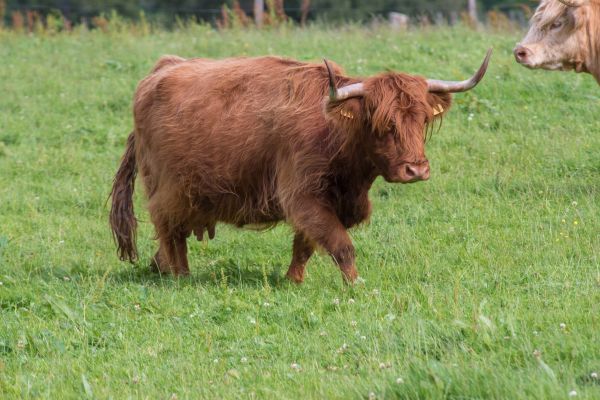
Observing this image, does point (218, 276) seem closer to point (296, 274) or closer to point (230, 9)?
point (296, 274)

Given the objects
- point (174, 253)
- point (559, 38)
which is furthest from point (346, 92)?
point (559, 38)

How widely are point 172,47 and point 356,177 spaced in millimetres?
9513

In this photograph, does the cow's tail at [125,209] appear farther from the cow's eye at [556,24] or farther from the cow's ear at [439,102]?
the cow's eye at [556,24]

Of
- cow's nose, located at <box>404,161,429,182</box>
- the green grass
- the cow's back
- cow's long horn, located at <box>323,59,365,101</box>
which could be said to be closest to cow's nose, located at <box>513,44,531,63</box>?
the green grass

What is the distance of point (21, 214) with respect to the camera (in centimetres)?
1021

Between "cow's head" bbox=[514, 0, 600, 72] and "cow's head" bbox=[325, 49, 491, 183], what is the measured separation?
108 inches

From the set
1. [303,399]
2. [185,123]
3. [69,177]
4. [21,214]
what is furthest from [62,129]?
[303,399]

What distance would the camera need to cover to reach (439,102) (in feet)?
24.4

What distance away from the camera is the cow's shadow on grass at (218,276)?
294 inches

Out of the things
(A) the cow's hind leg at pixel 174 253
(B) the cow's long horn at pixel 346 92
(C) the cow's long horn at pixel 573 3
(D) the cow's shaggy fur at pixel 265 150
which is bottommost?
(A) the cow's hind leg at pixel 174 253

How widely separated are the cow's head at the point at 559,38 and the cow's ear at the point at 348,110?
3.14 m

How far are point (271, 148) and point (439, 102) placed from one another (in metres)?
1.19

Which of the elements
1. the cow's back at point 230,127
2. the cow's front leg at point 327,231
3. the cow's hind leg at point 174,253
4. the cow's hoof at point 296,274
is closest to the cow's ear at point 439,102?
the cow's back at point 230,127

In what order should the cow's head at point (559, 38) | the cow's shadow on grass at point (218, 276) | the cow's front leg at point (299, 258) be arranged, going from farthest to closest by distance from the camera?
the cow's head at point (559, 38)
the cow's front leg at point (299, 258)
the cow's shadow on grass at point (218, 276)
